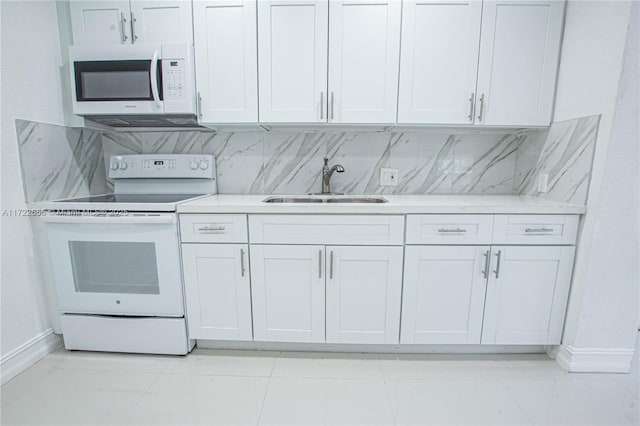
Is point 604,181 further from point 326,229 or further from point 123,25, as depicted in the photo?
point 123,25

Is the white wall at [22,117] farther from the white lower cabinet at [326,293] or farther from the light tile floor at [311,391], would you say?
the white lower cabinet at [326,293]

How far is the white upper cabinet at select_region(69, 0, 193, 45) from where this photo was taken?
1.64 m

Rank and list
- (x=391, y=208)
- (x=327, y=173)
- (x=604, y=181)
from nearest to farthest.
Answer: (x=604, y=181) → (x=391, y=208) → (x=327, y=173)

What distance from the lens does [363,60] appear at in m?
1.63

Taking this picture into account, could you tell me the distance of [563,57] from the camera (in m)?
1.59

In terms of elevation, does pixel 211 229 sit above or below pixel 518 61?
below

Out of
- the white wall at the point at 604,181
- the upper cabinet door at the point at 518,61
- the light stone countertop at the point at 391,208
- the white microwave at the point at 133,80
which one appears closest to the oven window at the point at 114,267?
the light stone countertop at the point at 391,208

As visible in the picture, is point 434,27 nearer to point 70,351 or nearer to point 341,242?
point 341,242

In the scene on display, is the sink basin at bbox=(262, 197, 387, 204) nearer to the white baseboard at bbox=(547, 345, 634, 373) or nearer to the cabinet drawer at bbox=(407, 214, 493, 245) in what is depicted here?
the cabinet drawer at bbox=(407, 214, 493, 245)

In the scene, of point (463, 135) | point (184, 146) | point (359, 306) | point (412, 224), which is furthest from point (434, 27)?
point (184, 146)

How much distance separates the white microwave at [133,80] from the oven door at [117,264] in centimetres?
65

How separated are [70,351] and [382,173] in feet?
7.45

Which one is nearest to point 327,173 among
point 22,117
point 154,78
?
point 154,78

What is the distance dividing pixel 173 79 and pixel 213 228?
0.90m
